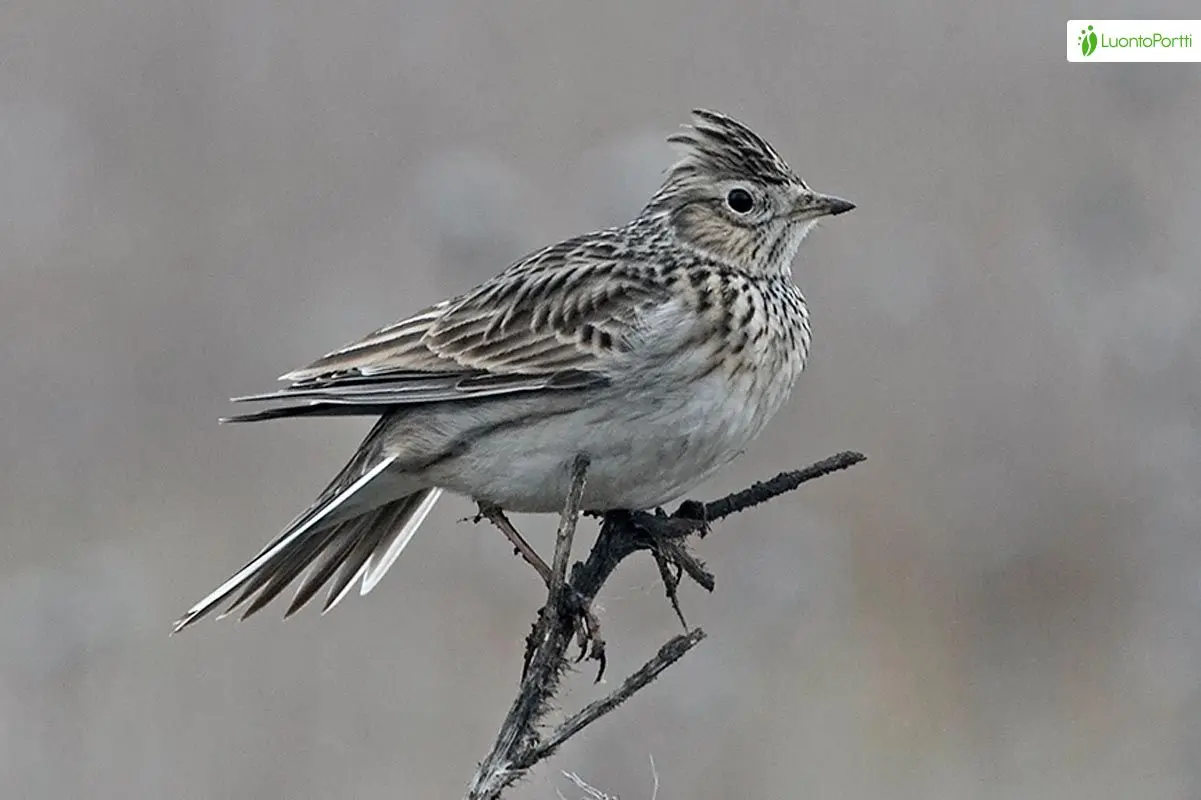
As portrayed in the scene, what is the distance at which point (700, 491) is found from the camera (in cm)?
574

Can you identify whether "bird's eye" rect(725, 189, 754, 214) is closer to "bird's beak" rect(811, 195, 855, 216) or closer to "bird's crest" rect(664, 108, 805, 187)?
"bird's crest" rect(664, 108, 805, 187)

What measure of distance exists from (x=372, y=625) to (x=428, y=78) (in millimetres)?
2550

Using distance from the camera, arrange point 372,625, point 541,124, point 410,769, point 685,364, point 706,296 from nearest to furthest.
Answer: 1. point 685,364
2. point 706,296
3. point 410,769
4. point 372,625
5. point 541,124

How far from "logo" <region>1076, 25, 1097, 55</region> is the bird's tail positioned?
3684mm

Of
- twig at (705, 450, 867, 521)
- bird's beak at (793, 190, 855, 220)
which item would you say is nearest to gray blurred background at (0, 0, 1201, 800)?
bird's beak at (793, 190, 855, 220)

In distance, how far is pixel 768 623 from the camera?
554 centimetres

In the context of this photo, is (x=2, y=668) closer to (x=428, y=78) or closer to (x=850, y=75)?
(x=428, y=78)

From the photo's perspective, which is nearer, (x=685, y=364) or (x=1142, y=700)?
(x=685, y=364)

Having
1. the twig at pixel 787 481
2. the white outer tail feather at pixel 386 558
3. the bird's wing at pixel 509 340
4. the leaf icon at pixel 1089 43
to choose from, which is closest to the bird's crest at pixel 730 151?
the bird's wing at pixel 509 340

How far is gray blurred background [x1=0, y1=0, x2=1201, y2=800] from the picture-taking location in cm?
543

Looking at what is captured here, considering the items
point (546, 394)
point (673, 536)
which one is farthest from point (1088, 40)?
point (673, 536)

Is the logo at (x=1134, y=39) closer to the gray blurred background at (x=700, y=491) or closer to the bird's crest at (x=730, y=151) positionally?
the gray blurred background at (x=700, y=491)

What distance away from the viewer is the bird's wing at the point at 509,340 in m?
4.11

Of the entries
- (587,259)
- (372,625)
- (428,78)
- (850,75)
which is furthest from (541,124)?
(587,259)
